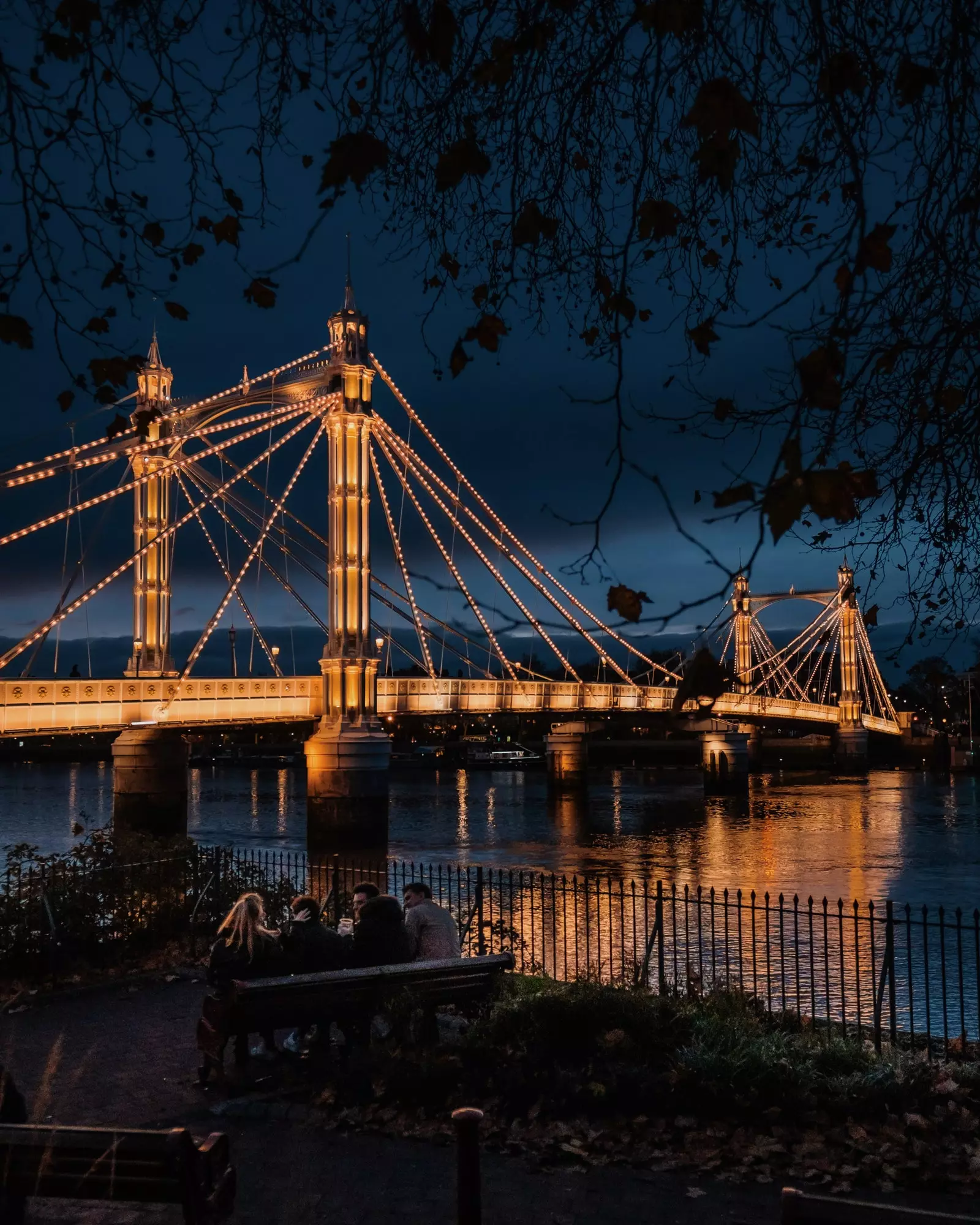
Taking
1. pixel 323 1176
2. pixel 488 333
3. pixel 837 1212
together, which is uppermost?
pixel 488 333

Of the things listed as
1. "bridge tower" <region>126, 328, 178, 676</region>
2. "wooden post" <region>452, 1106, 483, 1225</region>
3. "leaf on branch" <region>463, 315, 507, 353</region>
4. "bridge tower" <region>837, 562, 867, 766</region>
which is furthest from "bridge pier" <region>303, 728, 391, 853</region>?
"bridge tower" <region>837, 562, 867, 766</region>

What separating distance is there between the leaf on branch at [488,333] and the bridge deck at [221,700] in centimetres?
2486

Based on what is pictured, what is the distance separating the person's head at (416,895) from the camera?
10039mm

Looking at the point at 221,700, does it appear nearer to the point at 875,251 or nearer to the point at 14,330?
the point at 14,330

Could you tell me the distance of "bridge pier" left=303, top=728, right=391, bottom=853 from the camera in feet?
125

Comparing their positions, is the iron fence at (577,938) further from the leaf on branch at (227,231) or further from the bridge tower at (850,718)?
the bridge tower at (850,718)

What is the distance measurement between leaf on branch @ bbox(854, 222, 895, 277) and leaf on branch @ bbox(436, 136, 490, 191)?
122cm

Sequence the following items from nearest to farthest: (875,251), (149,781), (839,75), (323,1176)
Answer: (875,251) → (839,75) → (323,1176) → (149,781)

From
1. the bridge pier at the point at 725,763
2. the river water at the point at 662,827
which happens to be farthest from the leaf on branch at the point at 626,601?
the bridge pier at the point at 725,763

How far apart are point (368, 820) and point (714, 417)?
3465 cm

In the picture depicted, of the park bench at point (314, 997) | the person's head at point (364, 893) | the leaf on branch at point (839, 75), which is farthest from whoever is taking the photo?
the person's head at point (364, 893)

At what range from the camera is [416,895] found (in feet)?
33.1

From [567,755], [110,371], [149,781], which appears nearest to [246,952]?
[110,371]

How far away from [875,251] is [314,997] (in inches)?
250
